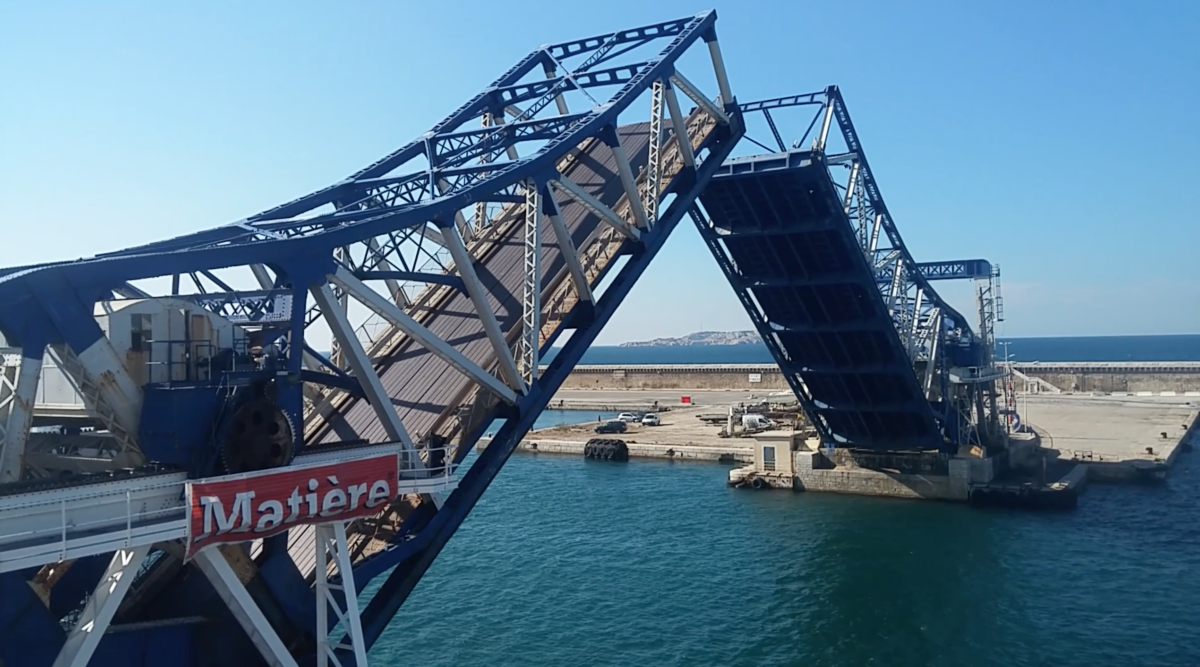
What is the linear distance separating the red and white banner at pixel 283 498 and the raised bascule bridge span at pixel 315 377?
0.03 m

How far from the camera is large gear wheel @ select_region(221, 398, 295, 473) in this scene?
10.6 metres

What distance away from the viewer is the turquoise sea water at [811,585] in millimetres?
20969

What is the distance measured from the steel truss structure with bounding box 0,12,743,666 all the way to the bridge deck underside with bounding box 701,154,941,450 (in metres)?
4.71

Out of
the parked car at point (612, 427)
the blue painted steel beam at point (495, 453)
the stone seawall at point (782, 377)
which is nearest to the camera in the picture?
the blue painted steel beam at point (495, 453)

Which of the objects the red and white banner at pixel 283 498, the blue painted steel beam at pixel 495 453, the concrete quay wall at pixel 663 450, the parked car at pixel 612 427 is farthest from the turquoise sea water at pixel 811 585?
the parked car at pixel 612 427

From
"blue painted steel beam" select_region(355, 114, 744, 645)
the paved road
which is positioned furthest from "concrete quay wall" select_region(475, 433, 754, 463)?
the paved road

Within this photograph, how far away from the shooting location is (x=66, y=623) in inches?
506

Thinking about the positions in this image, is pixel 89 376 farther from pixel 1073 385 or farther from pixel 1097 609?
pixel 1073 385

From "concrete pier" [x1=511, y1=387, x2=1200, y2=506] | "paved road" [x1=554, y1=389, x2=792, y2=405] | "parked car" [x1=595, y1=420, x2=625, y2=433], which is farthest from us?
"paved road" [x1=554, y1=389, x2=792, y2=405]

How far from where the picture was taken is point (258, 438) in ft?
35.6

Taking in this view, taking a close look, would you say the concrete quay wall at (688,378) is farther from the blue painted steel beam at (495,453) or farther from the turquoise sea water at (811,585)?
the blue painted steel beam at (495,453)

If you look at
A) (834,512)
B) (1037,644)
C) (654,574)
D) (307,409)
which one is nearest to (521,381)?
(307,409)

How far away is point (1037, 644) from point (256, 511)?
760 inches

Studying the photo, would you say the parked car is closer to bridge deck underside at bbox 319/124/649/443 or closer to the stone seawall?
the stone seawall
